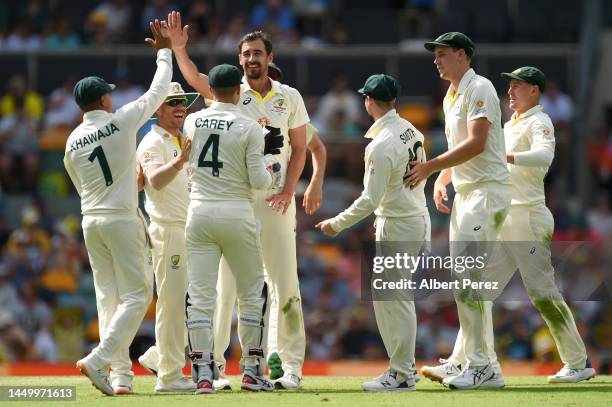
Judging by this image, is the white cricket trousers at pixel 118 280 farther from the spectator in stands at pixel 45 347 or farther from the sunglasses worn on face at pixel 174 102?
the spectator in stands at pixel 45 347

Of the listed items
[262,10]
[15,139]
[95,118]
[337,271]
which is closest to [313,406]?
[95,118]

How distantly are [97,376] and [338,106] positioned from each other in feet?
32.2

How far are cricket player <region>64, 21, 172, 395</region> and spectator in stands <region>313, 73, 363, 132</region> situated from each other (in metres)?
8.85

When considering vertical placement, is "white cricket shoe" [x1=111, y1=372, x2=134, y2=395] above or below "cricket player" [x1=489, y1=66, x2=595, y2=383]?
below

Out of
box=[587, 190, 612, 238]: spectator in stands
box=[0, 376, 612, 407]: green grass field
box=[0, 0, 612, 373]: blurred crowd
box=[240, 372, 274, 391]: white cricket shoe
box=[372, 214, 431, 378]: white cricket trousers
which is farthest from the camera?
box=[587, 190, 612, 238]: spectator in stands

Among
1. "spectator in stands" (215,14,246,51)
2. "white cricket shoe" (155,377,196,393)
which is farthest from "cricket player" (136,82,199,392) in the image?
"spectator in stands" (215,14,246,51)

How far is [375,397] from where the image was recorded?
31.6ft

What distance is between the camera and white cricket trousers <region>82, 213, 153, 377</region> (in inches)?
390

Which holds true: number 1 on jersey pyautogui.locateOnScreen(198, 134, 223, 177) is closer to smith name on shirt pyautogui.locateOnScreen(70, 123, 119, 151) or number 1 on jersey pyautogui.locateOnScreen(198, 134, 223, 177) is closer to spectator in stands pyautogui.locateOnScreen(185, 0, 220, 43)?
smith name on shirt pyautogui.locateOnScreen(70, 123, 119, 151)

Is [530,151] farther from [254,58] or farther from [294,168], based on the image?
[254,58]

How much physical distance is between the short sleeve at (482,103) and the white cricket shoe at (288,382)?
2384 millimetres

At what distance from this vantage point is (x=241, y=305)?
10.1 meters
